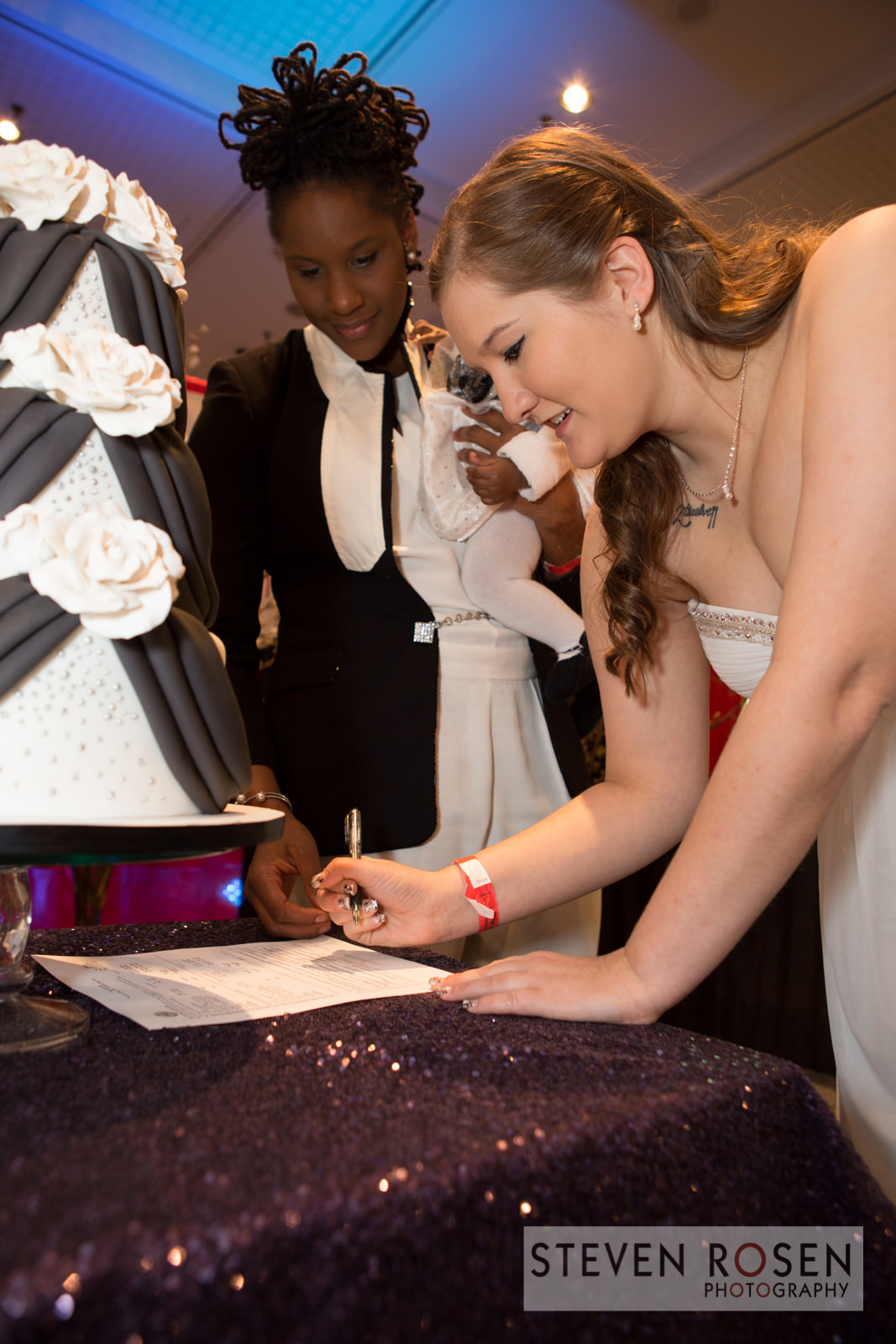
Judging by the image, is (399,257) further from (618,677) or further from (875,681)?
(875,681)

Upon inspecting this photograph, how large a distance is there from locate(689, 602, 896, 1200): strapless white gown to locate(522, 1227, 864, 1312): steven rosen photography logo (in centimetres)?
43

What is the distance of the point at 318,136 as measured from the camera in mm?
1395

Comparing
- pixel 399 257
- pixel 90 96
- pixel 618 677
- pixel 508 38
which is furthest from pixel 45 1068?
pixel 90 96

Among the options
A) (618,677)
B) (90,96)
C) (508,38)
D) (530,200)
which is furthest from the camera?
(90,96)

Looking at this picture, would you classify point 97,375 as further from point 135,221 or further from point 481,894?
point 481,894

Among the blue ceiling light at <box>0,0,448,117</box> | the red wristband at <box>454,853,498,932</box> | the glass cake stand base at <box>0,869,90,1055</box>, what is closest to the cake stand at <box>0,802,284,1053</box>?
the glass cake stand base at <box>0,869,90,1055</box>

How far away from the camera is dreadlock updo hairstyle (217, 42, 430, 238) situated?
1.39m

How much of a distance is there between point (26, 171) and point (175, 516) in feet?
0.85

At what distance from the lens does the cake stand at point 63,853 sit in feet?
1.56

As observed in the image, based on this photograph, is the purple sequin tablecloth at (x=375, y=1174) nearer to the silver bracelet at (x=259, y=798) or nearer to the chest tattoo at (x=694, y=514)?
the silver bracelet at (x=259, y=798)

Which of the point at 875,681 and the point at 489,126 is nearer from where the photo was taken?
the point at 875,681

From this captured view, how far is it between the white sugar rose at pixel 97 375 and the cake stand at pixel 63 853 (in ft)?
0.87

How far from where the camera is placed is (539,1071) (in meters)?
0.58

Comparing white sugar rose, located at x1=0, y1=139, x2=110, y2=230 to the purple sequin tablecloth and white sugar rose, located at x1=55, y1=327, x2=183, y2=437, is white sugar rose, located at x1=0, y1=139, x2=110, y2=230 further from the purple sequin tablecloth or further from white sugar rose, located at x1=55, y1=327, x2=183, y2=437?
the purple sequin tablecloth
